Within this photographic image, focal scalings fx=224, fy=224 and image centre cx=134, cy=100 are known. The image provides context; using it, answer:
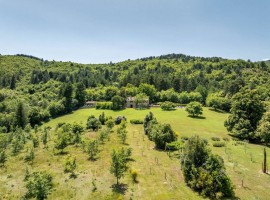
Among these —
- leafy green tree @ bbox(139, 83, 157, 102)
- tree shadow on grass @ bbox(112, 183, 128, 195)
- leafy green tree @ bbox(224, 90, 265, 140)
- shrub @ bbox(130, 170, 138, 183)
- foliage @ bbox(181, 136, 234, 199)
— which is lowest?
tree shadow on grass @ bbox(112, 183, 128, 195)

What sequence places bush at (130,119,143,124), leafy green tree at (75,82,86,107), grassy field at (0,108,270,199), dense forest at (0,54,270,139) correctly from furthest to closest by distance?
leafy green tree at (75,82,86,107) < dense forest at (0,54,270,139) < bush at (130,119,143,124) < grassy field at (0,108,270,199)

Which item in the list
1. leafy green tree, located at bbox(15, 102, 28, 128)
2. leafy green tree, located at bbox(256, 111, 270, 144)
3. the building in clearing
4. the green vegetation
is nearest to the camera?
the green vegetation

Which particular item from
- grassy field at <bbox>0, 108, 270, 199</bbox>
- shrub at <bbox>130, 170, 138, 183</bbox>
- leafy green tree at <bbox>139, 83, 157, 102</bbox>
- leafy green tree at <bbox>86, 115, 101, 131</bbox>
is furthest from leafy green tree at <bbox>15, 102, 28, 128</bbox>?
shrub at <bbox>130, 170, 138, 183</bbox>

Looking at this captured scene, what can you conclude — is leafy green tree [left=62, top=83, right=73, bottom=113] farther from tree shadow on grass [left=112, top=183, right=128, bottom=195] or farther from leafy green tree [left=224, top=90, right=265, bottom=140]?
tree shadow on grass [left=112, top=183, right=128, bottom=195]

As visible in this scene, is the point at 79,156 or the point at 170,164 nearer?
the point at 170,164

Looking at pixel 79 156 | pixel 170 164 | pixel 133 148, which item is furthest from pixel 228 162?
pixel 79 156

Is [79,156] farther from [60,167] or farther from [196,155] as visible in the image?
[196,155]

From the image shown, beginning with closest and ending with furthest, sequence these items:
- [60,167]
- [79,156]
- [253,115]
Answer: [60,167], [79,156], [253,115]
